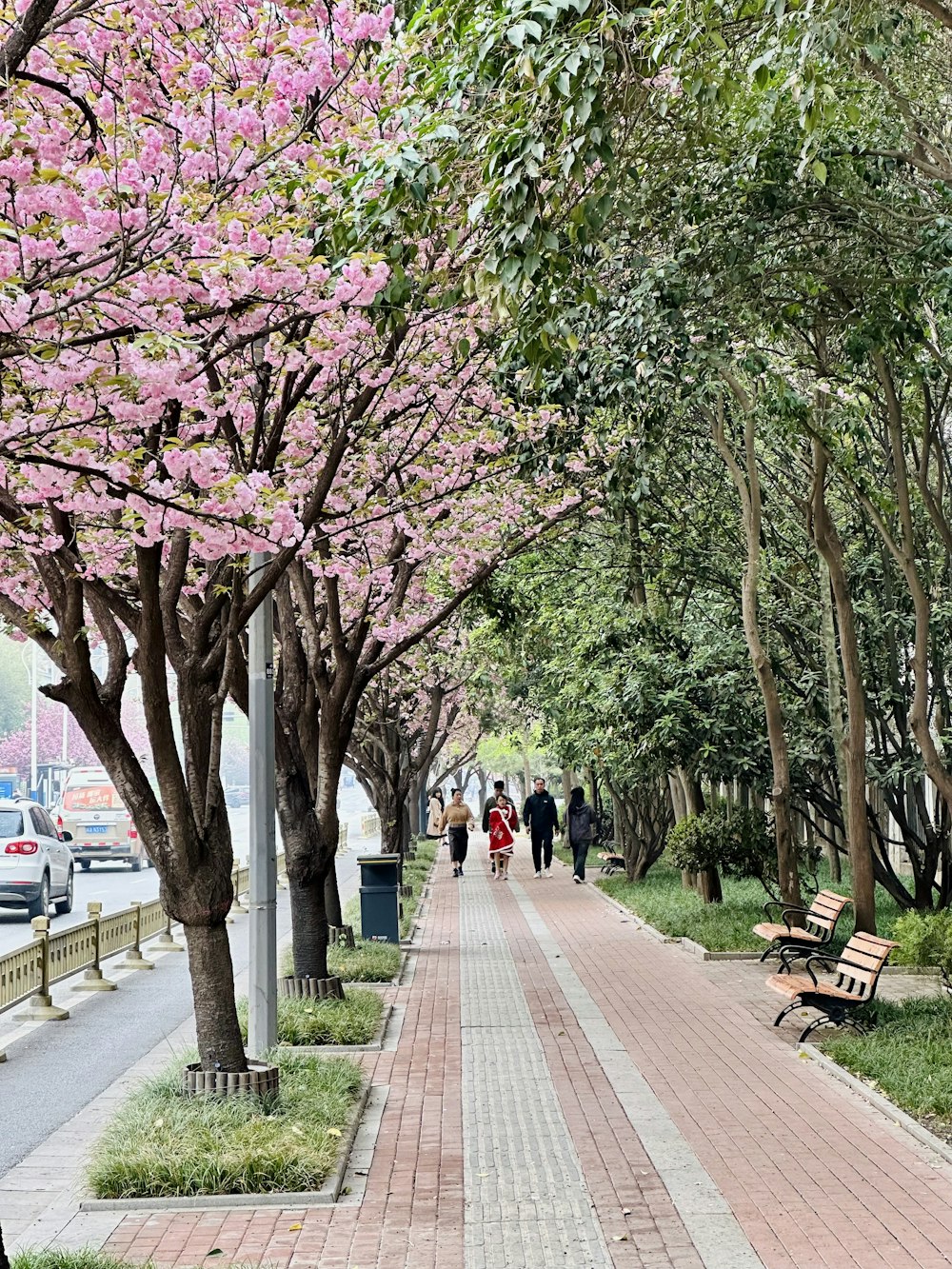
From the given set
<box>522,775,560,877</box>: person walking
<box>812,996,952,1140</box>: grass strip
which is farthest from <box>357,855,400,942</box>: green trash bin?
<box>522,775,560,877</box>: person walking

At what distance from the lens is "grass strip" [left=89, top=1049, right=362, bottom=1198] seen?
7074 mm

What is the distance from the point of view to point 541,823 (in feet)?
106

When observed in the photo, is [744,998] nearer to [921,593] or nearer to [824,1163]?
[921,593]

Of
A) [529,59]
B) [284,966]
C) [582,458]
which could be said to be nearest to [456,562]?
[582,458]

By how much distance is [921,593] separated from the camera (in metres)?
13.0

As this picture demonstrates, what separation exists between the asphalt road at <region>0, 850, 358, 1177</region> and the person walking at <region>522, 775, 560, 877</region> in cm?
1457

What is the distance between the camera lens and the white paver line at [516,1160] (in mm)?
6129

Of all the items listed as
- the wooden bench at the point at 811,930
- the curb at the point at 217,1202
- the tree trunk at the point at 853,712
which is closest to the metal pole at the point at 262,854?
the curb at the point at 217,1202

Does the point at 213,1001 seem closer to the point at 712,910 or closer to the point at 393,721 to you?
the point at 712,910

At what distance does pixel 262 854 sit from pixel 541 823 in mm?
22911

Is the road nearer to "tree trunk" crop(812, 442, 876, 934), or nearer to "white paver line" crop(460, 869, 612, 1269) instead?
"white paver line" crop(460, 869, 612, 1269)

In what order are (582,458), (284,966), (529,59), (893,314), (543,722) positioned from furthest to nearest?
(543,722), (284,966), (582,458), (893,314), (529,59)

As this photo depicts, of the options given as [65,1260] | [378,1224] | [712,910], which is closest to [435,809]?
[712,910]

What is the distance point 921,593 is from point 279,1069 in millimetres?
7055
